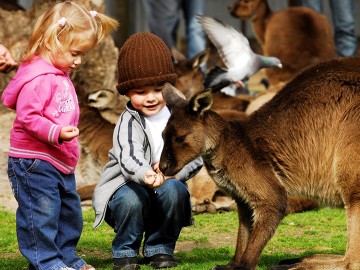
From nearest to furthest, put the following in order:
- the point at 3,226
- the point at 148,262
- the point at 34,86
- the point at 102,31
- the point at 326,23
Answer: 1. the point at 34,86
2. the point at 102,31
3. the point at 148,262
4. the point at 3,226
5. the point at 326,23

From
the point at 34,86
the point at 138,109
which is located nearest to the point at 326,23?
the point at 138,109

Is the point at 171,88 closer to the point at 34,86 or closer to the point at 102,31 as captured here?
the point at 102,31

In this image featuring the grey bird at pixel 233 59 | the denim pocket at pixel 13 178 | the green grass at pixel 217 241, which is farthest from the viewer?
the grey bird at pixel 233 59

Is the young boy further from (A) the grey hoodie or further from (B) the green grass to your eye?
(B) the green grass

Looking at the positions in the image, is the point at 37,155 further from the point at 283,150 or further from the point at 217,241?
the point at 217,241

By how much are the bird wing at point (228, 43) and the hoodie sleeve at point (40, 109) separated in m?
5.34

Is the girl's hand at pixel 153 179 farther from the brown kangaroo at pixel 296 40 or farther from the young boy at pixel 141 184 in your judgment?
the brown kangaroo at pixel 296 40

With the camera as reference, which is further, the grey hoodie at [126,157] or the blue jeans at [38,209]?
the grey hoodie at [126,157]

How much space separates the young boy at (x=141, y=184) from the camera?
4.97 m

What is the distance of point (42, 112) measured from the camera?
4.51 m

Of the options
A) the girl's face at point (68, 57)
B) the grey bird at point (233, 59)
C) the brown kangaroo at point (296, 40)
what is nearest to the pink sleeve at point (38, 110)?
the girl's face at point (68, 57)

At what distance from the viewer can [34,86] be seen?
4.52 m

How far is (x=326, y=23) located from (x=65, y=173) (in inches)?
283

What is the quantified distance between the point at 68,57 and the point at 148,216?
3.38ft
